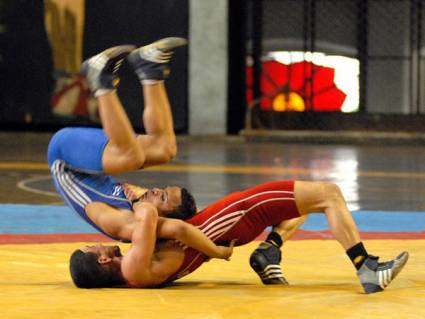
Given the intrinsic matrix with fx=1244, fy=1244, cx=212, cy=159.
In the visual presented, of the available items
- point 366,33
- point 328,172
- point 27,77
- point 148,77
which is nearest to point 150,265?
point 148,77

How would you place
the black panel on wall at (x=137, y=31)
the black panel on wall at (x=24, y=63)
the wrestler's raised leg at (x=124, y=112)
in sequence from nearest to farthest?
1. the wrestler's raised leg at (x=124, y=112)
2. the black panel on wall at (x=137, y=31)
3. the black panel on wall at (x=24, y=63)

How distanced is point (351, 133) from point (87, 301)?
11.6 meters

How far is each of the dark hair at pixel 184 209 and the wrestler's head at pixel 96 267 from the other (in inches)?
12.6

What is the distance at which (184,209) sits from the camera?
5.78 m

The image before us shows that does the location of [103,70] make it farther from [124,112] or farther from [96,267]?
[96,267]

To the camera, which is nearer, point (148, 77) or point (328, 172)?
point (148, 77)

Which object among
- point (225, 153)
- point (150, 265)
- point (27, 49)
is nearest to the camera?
point (150, 265)

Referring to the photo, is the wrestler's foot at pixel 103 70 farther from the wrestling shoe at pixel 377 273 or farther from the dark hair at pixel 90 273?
the wrestling shoe at pixel 377 273

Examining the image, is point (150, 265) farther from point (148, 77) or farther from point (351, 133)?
point (351, 133)

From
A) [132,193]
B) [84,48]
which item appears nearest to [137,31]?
[84,48]

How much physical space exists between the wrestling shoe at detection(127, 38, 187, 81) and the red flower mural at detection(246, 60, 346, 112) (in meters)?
10.4

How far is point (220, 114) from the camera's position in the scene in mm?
17234

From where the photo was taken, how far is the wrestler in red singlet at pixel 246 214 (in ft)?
18.9

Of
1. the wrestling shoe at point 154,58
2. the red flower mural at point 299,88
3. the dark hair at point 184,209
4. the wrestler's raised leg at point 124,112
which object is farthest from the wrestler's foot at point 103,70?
the red flower mural at point 299,88
